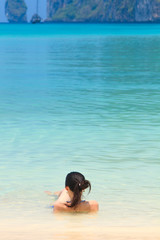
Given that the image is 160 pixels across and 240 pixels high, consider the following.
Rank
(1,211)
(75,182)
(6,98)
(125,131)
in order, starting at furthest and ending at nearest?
(6,98)
(125,131)
(1,211)
(75,182)

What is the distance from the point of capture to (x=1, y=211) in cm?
707

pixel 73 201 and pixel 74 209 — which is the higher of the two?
pixel 73 201

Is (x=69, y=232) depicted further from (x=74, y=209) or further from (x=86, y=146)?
(x=86, y=146)

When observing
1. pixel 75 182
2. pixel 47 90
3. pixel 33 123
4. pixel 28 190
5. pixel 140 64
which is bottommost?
pixel 140 64

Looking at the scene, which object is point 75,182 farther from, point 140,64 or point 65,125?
point 140,64

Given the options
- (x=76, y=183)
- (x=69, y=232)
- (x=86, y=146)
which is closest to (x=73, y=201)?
(x=76, y=183)

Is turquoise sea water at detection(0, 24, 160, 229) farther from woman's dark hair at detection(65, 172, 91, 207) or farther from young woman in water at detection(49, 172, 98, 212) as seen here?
woman's dark hair at detection(65, 172, 91, 207)

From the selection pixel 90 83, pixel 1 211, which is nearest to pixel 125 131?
pixel 1 211

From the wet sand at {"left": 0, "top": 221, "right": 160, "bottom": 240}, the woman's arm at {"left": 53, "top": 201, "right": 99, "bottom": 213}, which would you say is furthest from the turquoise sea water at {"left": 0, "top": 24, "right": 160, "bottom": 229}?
the wet sand at {"left": 0, "top": 221, "right": 160, "bottom": 240}

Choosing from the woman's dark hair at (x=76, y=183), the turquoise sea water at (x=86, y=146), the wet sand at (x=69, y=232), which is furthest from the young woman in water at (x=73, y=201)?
the wet sand at (x=69, y=232)

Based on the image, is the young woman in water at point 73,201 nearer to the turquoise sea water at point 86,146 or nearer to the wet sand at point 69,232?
the turquoise sea water at point 86,146

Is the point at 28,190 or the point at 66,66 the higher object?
the point at 28,190

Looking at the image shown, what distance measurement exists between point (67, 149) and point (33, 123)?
3093mm

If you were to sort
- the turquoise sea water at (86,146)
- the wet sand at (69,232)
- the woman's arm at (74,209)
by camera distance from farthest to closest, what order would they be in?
the turquoise sea water at (86,146)
the woman's arm at (74,209)
the wet sand at (69,232)
